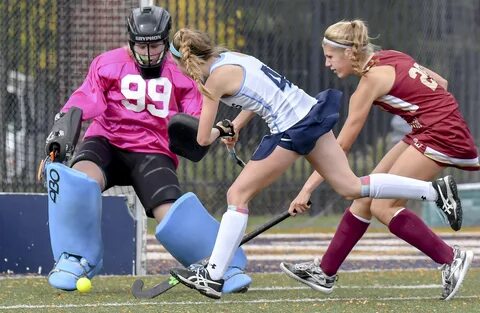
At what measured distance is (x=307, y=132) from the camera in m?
6.88

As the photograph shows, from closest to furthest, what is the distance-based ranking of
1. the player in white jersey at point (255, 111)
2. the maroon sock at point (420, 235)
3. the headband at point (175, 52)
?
the player in white jersey at point (255, 111) → the headband at point (175, 52) → the maroon sock at point (420, 235)

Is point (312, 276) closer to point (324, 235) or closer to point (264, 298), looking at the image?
point (264, 298)

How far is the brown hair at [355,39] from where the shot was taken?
7258 mm

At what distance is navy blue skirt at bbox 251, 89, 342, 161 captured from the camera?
22.6ft

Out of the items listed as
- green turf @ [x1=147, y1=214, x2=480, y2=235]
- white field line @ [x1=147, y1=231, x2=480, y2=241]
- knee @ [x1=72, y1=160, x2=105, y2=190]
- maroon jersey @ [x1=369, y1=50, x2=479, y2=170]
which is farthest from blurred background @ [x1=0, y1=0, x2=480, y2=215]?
maroon jersey @ [x1=369, y1=50, x2=479, y2=170]

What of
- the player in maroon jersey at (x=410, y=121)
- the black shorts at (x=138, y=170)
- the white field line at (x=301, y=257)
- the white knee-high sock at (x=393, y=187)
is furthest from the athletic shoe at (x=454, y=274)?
the white field line at (x=301, y=257)

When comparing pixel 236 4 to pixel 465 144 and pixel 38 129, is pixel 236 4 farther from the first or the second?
pixel 465 144

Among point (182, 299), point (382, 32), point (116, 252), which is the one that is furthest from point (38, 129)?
point (382, 32)

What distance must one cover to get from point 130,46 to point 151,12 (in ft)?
0.72

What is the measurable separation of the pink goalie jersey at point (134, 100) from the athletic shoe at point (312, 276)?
100cm

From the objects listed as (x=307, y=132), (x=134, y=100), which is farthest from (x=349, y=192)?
(x=134, y=100)

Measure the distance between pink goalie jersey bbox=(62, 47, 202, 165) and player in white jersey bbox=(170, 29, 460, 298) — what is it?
0.80 metres

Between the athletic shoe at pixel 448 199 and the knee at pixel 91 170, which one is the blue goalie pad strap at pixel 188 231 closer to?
the knee at pixel 91 170

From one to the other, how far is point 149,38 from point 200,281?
1.48 metres
